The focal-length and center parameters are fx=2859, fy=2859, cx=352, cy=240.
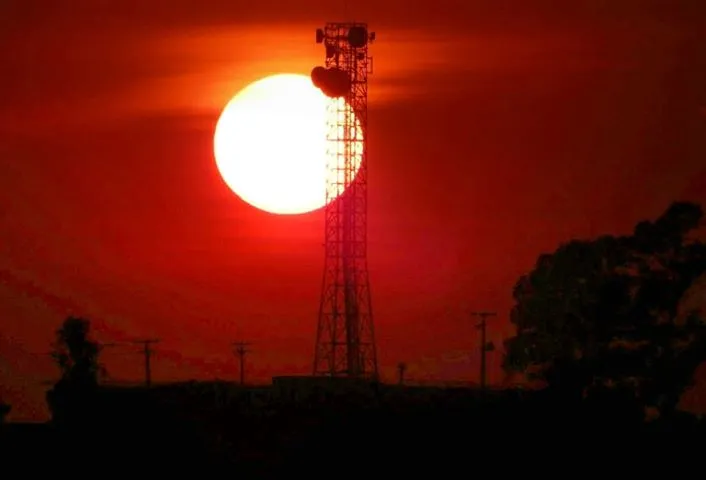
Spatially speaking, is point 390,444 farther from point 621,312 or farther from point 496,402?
point 621,312

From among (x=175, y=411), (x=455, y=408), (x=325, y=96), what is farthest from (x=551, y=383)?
(x=325, y=96)

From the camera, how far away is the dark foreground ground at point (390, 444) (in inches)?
2872

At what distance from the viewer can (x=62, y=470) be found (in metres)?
74.8

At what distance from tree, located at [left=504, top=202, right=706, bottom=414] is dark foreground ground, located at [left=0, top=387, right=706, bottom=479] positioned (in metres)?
7.79

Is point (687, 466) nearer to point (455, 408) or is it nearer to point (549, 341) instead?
point (455, 408)

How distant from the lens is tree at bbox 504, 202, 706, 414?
9006 centimetres

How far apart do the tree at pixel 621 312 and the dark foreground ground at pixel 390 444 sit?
7.79 m

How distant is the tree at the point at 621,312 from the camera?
295 ft

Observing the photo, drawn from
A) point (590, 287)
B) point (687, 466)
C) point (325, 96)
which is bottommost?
point (687, 466)

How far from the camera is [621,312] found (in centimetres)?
9100

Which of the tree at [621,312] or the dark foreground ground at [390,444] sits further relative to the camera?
the tree at [621,312]

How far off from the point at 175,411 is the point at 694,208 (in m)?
21.2

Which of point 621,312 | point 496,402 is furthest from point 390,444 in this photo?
point 621,312

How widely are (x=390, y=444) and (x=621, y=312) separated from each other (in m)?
19.5
